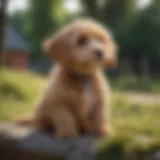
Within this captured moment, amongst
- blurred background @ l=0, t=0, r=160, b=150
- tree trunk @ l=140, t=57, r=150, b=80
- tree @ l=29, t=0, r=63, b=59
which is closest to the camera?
blurred background @ l=0, t=0, r=160, b=150

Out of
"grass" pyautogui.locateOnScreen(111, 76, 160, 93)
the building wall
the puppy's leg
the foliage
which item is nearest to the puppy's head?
the puppy's leg

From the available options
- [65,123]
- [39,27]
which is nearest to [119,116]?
[65,123]

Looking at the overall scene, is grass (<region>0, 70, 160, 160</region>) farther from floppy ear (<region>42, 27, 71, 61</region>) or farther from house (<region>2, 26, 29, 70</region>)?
house (<region>2, 26, 29, 70</region>)

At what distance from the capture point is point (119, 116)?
3572 mm

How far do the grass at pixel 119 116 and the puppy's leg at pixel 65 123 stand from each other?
0.24 metres

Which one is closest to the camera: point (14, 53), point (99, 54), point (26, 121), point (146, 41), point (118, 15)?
point (99, 54)

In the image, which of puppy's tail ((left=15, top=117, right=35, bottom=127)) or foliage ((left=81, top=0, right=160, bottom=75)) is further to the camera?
foliage ((left=81, top=0, right=160, bottom=75))

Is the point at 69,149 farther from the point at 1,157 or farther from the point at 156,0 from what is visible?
the point at 156,0

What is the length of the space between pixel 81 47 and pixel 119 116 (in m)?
1.11

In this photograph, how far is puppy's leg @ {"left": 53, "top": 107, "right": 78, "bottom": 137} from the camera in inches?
102

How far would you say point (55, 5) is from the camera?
8.35m

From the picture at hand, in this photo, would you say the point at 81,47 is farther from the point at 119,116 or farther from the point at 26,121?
the point at 119,116

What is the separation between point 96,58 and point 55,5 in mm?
5960

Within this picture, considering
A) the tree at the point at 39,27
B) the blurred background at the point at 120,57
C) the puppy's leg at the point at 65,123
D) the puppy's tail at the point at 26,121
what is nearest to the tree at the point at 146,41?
the blurred background at the point at 120,57
